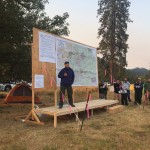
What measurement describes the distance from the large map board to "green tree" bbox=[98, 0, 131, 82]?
86.2ft

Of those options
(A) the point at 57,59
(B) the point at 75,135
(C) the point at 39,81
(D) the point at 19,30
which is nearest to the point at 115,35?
(D) the point at 19,30

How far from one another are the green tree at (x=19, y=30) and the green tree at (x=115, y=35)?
22759mm

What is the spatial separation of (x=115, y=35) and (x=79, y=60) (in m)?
28.9

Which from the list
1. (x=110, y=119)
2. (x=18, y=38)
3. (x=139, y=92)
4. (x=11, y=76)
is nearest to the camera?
(x=110, y=119)

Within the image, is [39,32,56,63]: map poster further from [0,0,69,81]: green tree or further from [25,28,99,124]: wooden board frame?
[0,0,69,81]: green tree

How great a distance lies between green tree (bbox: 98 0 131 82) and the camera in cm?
4259

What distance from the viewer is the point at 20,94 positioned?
61.0 ft

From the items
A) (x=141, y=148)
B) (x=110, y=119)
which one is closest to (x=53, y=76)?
(x=110, y=119)

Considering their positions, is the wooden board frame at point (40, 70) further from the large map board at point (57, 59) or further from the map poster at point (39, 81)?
the map poster at point (39, 81)

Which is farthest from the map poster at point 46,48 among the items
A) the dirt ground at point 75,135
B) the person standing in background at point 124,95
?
the person standing in background at point 124,95

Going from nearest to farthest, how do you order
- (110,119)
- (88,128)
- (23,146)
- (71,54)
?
(23,146)
(88,128)
(110,119)
(71,54)

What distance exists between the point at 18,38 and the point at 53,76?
4.33 metres

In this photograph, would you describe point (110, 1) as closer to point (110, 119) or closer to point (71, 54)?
point (71, 54)

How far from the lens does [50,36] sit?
1229 cm
